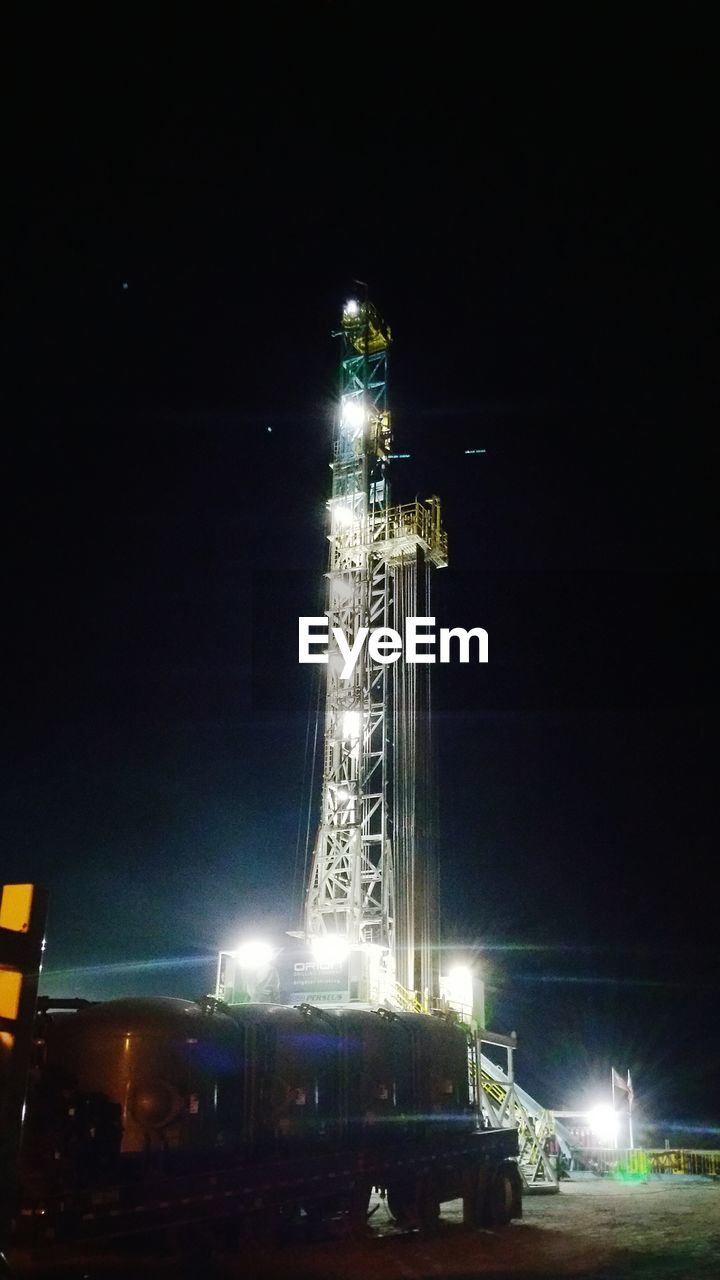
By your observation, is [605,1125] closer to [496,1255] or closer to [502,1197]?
[502,1197]

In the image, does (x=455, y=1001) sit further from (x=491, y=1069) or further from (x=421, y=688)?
(x=421, y=688)

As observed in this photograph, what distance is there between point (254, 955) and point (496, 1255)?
36.0ft

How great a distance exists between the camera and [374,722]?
25.8 metres

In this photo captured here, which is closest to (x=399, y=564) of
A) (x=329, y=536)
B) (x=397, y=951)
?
(x=329, y=536)

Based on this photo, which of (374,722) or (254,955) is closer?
(254,955)

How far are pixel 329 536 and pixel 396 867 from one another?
8794 millimetres

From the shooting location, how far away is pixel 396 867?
2506cm

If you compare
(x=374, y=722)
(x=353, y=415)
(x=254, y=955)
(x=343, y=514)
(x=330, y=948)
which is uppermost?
(x=353, y=415)

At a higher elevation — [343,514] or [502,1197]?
[343,514]

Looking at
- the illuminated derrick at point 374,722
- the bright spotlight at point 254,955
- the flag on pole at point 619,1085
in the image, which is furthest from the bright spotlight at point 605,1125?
the bright spotlight at point 254,955

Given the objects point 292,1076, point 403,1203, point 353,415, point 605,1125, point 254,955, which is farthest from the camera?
point 353,415

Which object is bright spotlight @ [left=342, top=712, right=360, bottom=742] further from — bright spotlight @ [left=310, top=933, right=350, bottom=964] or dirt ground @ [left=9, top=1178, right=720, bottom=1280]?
dirt ground @ [left=9, top=1178, right=720, bottom=1280]

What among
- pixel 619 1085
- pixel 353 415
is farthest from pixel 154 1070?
pixel 353 415

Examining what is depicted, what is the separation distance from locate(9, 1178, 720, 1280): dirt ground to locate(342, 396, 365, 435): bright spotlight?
19.4m
